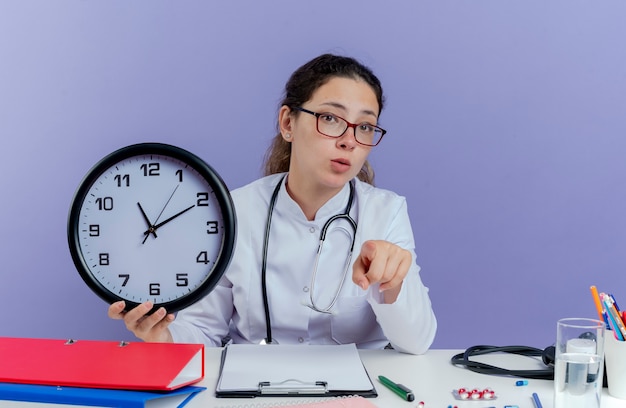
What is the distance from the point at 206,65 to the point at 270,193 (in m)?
0.91

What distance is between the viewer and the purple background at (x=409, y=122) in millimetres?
2875

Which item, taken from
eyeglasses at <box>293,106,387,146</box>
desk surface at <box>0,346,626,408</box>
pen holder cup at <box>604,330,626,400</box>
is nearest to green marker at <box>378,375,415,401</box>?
desk surface at <box>0,346,626,408</box>

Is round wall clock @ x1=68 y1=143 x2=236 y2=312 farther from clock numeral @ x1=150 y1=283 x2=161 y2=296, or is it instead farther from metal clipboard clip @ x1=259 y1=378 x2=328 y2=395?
metal clipboard clip @ x1=259 y1=378 x2=328 y2=395

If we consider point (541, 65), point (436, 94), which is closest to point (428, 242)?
point (436, 94)

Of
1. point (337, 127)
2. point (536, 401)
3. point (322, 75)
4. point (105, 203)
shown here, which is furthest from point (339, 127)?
point (536, 401)

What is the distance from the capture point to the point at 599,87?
2.97 m

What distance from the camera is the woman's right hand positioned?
4.82 feet

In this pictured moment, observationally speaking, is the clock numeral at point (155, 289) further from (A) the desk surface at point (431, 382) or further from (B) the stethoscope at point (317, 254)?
(B) the stethoscope at point (317, 254)

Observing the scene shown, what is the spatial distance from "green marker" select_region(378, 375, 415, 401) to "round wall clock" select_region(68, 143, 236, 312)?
A: 39cm

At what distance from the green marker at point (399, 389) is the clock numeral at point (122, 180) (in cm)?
65

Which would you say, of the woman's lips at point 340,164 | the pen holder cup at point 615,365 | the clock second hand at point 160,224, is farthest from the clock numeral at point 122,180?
the pen holder cup at point 615,365

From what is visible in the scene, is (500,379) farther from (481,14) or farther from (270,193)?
(481,14)

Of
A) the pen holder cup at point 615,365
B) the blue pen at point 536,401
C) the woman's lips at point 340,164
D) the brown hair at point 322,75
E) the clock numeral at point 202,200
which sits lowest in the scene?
the blue pen at point 536,401

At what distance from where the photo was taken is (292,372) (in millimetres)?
1516
